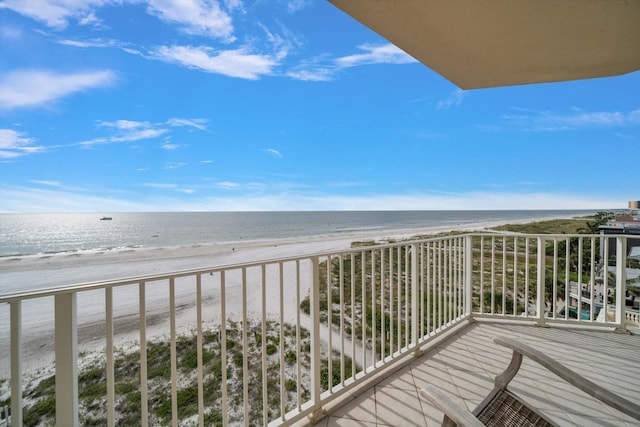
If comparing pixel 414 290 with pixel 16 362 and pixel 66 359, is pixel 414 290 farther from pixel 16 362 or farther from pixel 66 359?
pixel 16 362

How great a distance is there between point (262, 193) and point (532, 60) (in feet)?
110

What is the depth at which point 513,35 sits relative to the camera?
5.76 ft

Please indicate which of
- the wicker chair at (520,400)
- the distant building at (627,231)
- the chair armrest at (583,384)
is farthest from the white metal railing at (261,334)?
the chair armrest at (583,384)

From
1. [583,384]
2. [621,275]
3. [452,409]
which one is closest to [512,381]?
[583,384]

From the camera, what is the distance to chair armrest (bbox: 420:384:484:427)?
0.78 meters

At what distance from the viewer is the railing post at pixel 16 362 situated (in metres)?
0.91

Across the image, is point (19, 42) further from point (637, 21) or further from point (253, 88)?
point (637, 21)

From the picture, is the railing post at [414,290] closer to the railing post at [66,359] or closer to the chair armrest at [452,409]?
the chair armrest at [452,409]

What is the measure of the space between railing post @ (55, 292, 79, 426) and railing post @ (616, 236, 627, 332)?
429 cm

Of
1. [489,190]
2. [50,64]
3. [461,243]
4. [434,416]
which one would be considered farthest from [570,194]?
[50,64]

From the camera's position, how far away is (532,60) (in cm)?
205

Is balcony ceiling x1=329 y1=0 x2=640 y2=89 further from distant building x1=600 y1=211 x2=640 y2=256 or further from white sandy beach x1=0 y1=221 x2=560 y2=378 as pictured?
distant building x1=600 y1=211 x2=640 y2=256

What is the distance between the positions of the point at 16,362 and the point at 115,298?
8.27 meters

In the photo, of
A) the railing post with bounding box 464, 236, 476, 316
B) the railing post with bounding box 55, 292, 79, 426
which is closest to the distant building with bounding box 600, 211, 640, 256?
the railing post with bounding box 464, 236, 476, 316
